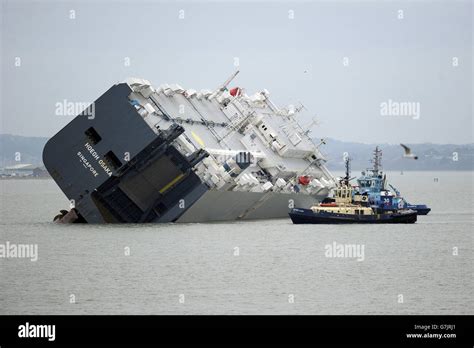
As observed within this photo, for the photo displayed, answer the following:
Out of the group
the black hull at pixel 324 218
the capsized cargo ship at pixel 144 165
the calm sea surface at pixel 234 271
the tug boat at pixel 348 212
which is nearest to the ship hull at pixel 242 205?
the capsized cargo ship at pixel 144 165

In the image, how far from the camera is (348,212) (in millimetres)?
60188

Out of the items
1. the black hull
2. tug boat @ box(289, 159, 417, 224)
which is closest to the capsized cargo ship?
the black hull

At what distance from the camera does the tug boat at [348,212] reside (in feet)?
196

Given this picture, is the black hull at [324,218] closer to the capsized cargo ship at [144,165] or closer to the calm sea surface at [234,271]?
the calm sea surface at [234,271]

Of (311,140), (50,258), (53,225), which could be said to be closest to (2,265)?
(50,258)

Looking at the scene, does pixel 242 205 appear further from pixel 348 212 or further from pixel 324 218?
pixel 348 212

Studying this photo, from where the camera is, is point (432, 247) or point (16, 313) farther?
point (432, 247)

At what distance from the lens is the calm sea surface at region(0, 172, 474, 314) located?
34.8m

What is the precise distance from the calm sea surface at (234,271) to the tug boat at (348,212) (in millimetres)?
1302

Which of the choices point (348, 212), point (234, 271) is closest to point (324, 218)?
point (348, 212)

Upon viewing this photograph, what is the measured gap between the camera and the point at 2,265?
4316cm
